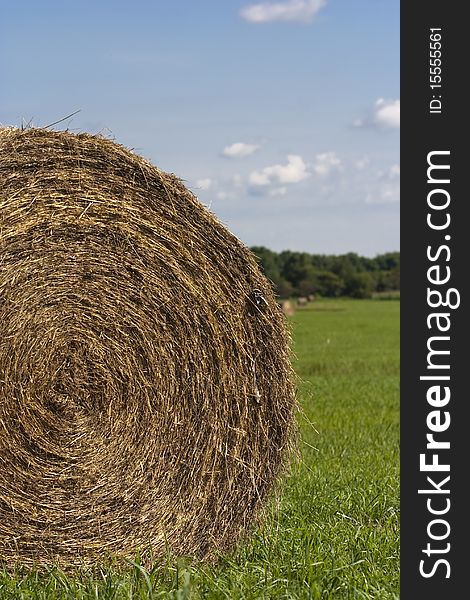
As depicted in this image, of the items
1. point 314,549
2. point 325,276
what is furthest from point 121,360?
point 325,276

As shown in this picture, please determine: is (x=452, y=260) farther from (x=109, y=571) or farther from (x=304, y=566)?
(x=109, y=571)

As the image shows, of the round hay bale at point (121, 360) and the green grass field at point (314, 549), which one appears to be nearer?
the green grass field at point (314, 549)

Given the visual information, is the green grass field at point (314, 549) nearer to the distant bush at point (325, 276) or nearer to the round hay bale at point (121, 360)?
the round hay bale at point (121, 360)

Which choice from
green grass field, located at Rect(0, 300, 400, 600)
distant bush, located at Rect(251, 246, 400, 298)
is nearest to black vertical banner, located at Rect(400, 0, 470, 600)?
green grass field, located at Rect(0, 300, 400, 600)

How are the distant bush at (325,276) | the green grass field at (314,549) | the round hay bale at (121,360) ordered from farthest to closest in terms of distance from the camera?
the distant bush at (325,276), the round hay bale at (121,360), the green grass field at (314,549)

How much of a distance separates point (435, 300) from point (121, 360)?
1.89m

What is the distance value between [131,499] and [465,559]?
199 centimetres

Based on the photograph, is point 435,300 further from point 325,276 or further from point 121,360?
point 325,276

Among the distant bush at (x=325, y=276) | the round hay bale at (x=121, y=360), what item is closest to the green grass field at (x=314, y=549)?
the round hay bale at (x=121, y=360)

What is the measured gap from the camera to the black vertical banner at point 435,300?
17.3 feet

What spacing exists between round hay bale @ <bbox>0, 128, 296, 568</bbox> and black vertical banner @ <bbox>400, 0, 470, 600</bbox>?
0.91m

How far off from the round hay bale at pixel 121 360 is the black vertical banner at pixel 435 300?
3.00ft

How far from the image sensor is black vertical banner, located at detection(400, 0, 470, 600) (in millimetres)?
5266

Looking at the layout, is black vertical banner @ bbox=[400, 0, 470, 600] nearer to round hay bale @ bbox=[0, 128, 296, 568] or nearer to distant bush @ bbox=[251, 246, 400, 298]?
round hay bale @ bbox=[0, 128, 296, 568]
